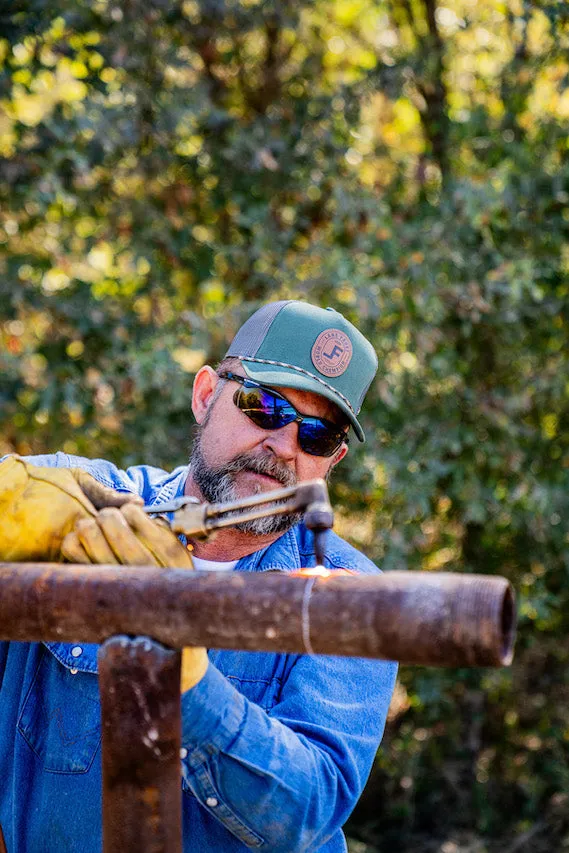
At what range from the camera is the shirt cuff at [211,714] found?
155 centimetres

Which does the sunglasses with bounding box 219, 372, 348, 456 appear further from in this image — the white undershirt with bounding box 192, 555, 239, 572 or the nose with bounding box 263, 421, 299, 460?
the white undershirt with bounding box 192, 555, 239, 572

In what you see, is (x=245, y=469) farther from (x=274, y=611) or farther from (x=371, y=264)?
(x=371, y=264)

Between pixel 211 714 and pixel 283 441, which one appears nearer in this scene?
pixel 211 714

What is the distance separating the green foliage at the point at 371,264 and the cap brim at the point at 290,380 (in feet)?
5.81

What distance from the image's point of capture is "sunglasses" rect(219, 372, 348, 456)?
2348 mm

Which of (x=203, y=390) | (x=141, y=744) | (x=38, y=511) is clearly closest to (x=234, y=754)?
(x=141, y=744)

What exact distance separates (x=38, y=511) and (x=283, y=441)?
754 millimetres

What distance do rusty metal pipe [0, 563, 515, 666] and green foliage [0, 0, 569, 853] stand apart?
274 cm

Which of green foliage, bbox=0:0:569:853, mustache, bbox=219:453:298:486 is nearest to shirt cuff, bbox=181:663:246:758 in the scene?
mustache, bbox=219:453:298:486

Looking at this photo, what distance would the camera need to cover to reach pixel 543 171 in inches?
177

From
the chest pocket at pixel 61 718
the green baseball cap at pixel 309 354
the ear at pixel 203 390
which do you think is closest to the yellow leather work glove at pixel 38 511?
the chest pocket at pixel 61 718

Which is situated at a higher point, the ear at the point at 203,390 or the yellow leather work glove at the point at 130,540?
the yellow leather work glove at the point at 130,540

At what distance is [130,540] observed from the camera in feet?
5.19

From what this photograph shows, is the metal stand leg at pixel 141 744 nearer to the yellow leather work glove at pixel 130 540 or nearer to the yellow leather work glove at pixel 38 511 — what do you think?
the yellow leather work glove at pixel 130 540
